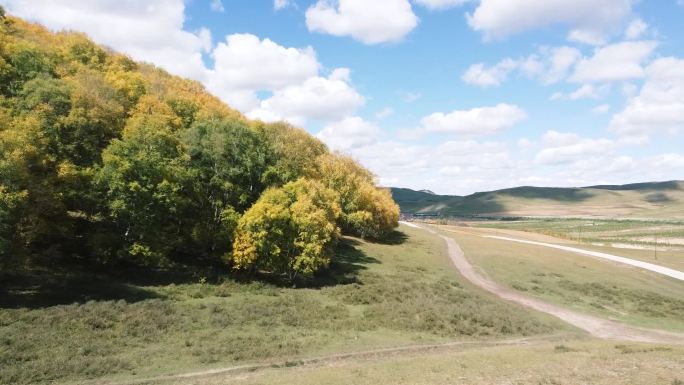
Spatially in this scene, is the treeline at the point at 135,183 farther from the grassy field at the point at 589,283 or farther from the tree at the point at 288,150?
the grassy field at the point at 589,283

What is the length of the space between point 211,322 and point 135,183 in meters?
15.2

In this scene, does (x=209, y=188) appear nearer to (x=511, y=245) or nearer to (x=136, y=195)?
(x=136, y=195)

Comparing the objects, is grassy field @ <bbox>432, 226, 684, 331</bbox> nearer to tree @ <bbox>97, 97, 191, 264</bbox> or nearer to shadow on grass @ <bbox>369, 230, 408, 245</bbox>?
shadow on grass @ <bbox>369, 230, 408, 245</bbox>

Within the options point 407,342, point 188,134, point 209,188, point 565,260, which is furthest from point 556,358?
point 565,260

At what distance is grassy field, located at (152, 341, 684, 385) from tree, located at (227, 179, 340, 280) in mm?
22983

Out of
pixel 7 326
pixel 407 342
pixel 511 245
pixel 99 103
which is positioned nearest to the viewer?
pixel 7 326

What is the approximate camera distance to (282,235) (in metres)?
49.0

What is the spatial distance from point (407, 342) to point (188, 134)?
37293mm

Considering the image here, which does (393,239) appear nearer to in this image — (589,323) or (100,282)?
(589,323)

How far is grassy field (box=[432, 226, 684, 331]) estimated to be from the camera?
4603cm

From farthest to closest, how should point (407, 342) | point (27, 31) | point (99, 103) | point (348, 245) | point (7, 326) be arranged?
point (27, 31)
point (348, 245)
point (99, 103)
point (407, 342)
point (7, 326)

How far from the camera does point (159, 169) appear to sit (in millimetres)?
43188

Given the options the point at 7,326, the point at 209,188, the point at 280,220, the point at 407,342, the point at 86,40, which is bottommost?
the point at 407,342

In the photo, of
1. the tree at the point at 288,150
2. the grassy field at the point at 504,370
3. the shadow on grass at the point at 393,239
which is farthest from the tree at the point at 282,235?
the shadow on grass at the point at 393,239
